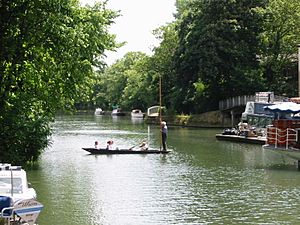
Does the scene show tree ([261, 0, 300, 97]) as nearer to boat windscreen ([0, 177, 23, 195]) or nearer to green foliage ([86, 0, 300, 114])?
green foliage ([86, 0, 300, 114])

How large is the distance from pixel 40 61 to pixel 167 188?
778 centimetres

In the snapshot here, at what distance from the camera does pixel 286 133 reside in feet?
97.6

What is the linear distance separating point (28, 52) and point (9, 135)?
4660 mm

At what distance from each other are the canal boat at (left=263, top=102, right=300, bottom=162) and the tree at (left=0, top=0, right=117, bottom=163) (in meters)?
9.43

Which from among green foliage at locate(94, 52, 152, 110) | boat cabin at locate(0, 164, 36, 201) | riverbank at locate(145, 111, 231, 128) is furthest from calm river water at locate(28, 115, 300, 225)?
green foliage at locate(94, 52, 152, 110)

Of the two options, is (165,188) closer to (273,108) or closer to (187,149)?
(273,108)

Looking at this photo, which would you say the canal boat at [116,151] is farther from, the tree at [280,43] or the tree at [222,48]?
the tree at [280,43]

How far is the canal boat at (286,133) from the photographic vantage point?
29.4m

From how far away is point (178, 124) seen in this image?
78.1 m

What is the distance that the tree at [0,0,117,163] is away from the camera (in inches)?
922

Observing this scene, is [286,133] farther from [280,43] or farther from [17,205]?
[280,43]

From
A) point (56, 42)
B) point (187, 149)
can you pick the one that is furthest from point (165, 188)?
point (187, 149)

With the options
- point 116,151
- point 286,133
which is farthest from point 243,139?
point 286,133

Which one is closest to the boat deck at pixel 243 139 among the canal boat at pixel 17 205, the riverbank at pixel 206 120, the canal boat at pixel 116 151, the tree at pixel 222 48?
the canal boat at pixel 116 151
